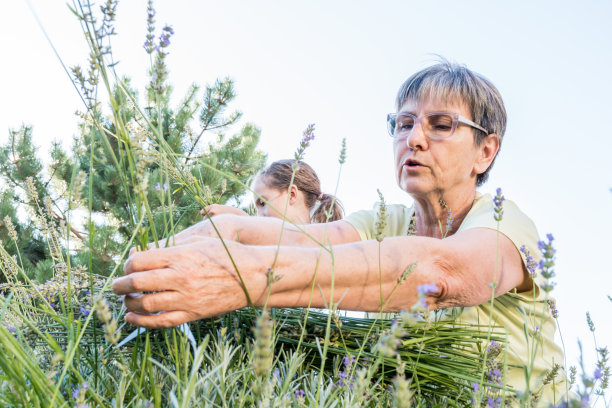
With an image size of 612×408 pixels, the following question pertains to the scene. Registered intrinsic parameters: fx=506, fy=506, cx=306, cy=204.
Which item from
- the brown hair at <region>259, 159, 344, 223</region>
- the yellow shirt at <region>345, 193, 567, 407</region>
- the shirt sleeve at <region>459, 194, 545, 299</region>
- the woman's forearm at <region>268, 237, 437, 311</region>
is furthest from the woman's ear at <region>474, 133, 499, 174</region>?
the brown hair at <region>259, 159, 344, 223</region>

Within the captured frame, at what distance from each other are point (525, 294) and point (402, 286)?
2.23ft

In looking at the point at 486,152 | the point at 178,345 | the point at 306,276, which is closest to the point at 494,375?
the point at 306,276

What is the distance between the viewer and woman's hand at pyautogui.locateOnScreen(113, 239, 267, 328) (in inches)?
36.4

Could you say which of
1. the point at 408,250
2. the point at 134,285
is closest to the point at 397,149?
the point at 408,250

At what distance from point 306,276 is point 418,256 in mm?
309

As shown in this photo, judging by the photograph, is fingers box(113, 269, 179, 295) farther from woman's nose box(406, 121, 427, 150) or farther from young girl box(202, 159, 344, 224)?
young girl box(202, 159, 344, 224)

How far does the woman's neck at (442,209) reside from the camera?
2.02 metres

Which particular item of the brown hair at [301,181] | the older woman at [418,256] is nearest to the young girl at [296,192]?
the brown hair at [301,181]

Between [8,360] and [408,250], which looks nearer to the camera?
[8,360]

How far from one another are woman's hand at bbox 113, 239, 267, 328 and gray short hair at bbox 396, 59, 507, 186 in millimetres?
1375

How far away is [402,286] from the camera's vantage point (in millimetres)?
1191

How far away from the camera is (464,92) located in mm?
2070

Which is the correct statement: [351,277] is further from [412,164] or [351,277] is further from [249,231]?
[412,164]

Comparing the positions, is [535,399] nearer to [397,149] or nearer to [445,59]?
[397,149]
